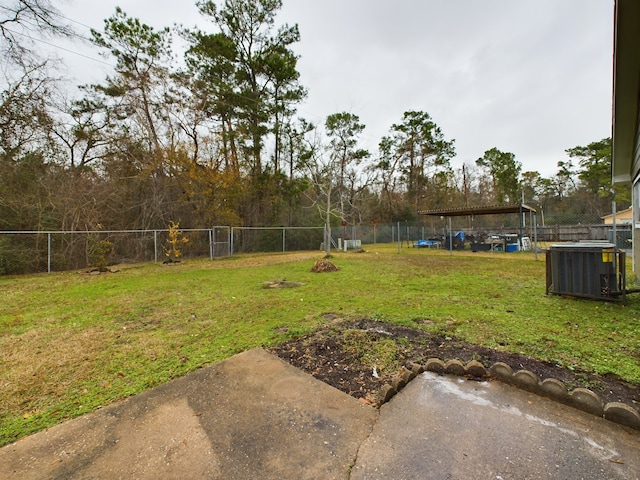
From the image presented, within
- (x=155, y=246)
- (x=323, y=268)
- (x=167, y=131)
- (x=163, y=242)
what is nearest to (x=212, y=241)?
(x=163, y=242)

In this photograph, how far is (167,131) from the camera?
13234 mm

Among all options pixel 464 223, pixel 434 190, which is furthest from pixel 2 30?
pixel 464 223

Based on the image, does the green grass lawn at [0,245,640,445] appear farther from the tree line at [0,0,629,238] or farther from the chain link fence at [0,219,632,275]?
the tree line at [0,0,629,238]

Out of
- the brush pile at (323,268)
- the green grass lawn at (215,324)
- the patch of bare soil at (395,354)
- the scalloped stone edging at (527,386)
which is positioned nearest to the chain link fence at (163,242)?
the green grass lawn at (215,324)

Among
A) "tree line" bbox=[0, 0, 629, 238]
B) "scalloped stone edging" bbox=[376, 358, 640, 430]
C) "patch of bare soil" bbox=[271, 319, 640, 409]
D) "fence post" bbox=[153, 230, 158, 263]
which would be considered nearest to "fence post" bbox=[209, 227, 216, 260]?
"tree line" bbox=[0, 0, 629, 238]

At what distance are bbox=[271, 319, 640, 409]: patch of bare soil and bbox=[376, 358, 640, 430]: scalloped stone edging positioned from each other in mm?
123

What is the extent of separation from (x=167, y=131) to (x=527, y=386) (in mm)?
15435

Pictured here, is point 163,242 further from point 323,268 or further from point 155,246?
point 323,268

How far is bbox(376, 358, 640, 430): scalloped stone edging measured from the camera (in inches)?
65.9

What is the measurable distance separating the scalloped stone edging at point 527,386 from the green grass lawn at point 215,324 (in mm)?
642

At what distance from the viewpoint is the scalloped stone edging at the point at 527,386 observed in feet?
5.49

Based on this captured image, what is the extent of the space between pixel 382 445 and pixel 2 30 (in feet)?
47.0

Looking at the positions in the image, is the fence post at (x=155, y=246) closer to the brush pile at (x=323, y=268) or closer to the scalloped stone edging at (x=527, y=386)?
the brush pile at (x=323, y=268)

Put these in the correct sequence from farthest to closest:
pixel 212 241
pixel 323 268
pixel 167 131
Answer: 1. pixel 167 131
2. pixel 212 241
3. pixel 323 268
